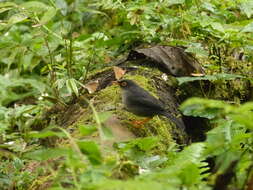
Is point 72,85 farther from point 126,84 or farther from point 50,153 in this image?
point 50,153

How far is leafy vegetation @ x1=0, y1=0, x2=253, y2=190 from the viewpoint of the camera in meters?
2.25

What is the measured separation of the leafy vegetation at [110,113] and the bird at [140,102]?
0.19 meters

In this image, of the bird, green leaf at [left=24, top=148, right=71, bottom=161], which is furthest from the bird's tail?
green leaf at [left=24, top=148, right=71, bottom=161]

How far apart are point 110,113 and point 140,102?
1604 millimetres

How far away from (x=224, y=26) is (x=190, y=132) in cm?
105

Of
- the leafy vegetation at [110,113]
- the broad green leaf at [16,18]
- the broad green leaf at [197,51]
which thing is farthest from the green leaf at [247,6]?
the broad green leaf at [16,18]

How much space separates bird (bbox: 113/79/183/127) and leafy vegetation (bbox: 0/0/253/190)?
0.61 ft

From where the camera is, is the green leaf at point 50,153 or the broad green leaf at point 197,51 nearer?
the green leaf at point 50,153

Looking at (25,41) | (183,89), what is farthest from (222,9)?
(25,41)

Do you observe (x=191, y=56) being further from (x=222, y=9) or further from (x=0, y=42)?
(x=0, y=42)

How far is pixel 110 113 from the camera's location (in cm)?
241

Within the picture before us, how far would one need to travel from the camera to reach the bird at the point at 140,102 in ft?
12.9

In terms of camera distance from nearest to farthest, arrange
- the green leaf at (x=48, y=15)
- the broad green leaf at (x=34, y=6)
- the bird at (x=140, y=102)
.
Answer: the green leaf at (x=48, y=15), the broad green leaf at (x=34, y=6), the bird at (x=140, y=102)

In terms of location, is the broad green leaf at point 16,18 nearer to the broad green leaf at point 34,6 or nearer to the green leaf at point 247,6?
the broad green leaf at point 34,6
